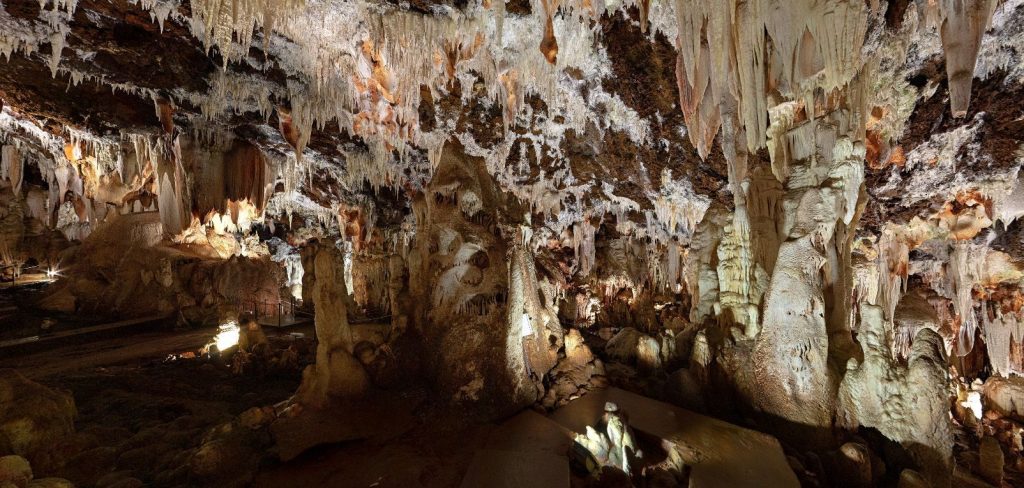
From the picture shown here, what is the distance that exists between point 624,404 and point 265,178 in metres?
12.7

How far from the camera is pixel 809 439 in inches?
178

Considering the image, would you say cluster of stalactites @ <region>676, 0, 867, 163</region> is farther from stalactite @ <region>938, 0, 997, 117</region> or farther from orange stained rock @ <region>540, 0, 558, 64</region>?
orange stained rock @ <region>540, 0, 558, 64</region>

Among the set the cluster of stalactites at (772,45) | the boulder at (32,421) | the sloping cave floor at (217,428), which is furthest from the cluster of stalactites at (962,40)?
the boulder at (32,421)

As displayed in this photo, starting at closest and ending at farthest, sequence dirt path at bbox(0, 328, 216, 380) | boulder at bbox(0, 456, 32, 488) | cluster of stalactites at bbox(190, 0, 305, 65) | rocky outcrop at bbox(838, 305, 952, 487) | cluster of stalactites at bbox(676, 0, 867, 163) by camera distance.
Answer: boulder at bbox(0, 456, 32, 488), rocky outcrop at bbox(838, 305, 952, 487), cluster of stalactites at bbox(676, 0, 867, 163), cluster of stalactites at bbox(190, 0, 305, 65), dirt path at bbox(0, 328, 216, 380)

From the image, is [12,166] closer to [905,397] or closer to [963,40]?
[905,397]

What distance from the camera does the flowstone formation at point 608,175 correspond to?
4.80 m

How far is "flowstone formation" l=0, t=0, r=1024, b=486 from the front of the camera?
15.8 ft

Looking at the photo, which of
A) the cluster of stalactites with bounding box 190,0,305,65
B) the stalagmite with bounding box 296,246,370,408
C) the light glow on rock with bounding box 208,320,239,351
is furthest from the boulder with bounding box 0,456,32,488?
the light glow on rock with bounding box 208,320,239,351

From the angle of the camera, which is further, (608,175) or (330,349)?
(608,175)

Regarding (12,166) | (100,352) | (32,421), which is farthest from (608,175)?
(12,166)

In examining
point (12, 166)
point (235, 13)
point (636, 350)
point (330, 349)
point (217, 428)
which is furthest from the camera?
point (12, 166)

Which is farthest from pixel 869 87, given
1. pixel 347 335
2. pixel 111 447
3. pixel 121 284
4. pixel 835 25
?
pixel 121 284

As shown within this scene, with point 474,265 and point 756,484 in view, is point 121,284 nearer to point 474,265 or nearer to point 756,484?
point 474,265

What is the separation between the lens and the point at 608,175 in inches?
459
